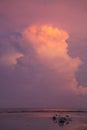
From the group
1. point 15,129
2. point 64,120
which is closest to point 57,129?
point 15,129

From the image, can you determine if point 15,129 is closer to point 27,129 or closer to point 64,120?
point 27,129

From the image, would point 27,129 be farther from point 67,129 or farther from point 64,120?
point 64,120

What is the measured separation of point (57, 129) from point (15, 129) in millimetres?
6459

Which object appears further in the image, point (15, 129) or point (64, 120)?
point (64, 120)

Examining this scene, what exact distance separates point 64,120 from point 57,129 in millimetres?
20397

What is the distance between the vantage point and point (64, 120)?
259ft

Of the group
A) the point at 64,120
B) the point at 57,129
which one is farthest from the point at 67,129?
the point at 64,120

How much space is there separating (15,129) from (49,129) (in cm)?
521

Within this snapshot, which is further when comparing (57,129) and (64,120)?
(64,120)

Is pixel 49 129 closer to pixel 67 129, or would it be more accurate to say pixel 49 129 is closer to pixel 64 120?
pixel 67 129

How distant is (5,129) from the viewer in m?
57.8

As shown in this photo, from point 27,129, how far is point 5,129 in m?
3.34

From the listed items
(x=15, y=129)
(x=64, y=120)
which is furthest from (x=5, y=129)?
(x=64, y=120)

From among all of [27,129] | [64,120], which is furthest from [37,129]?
[64,120]
